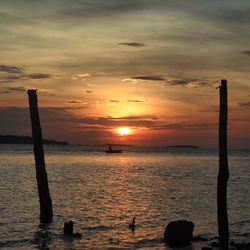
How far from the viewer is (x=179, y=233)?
19984 millimetres

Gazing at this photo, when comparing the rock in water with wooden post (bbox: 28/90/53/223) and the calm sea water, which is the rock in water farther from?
wooden post (bbox: 28/90/53/223)

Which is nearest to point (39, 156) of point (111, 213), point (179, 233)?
point (179, 233)

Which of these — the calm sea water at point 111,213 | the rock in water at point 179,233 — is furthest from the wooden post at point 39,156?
the rock in water at point 179,233

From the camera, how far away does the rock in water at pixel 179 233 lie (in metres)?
19.9

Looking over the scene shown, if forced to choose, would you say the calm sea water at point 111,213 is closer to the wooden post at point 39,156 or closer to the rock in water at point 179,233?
the rock in water at point 179,233

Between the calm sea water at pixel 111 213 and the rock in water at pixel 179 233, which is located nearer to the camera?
the rock in water at pixel 179 233

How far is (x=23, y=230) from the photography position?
23438 millimetres

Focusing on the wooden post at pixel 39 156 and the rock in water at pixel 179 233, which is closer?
the rock in water at pixel 179 233

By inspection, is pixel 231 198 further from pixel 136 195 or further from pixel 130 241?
pixel 130 241

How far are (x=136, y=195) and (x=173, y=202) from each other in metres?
5.56

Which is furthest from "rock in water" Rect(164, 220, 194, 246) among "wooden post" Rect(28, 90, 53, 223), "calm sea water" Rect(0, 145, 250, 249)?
"wooden post" Rect(28, 90, 53, 223)

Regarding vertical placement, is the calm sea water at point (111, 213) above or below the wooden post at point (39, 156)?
below

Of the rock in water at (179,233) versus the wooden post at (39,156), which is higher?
the wooden post at (39,156)

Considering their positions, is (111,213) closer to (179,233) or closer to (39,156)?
(39,156)
